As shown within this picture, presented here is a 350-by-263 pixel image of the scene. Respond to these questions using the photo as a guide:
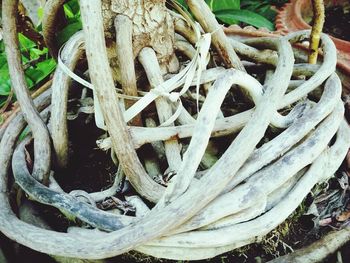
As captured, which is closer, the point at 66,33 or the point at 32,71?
the point at 66,33

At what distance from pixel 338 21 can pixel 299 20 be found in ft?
0.60

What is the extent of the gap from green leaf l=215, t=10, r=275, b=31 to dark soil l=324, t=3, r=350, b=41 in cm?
13

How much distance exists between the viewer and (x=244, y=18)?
100 cm

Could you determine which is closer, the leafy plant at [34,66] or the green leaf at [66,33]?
the green leaf at [66,33]

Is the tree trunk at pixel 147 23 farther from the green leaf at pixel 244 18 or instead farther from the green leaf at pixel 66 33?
the green leaf at pixel 244 18

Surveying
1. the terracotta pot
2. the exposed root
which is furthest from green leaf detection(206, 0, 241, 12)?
the exposed root

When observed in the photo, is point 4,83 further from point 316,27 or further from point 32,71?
point 316,27

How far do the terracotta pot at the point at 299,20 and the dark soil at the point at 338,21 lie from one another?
0.02 m

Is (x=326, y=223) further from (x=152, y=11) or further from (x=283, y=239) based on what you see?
(x=152, y=11)

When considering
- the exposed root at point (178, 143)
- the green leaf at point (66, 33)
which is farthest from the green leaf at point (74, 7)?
the exposed root at point (178, 143)

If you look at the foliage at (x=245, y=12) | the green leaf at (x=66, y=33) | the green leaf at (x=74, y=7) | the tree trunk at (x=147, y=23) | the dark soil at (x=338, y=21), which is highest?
the tree trunk at (x=147, y=23)

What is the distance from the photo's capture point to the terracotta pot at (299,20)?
2.60 ft

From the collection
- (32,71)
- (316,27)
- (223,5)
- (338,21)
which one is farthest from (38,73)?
(338,21)

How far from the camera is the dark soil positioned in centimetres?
101
